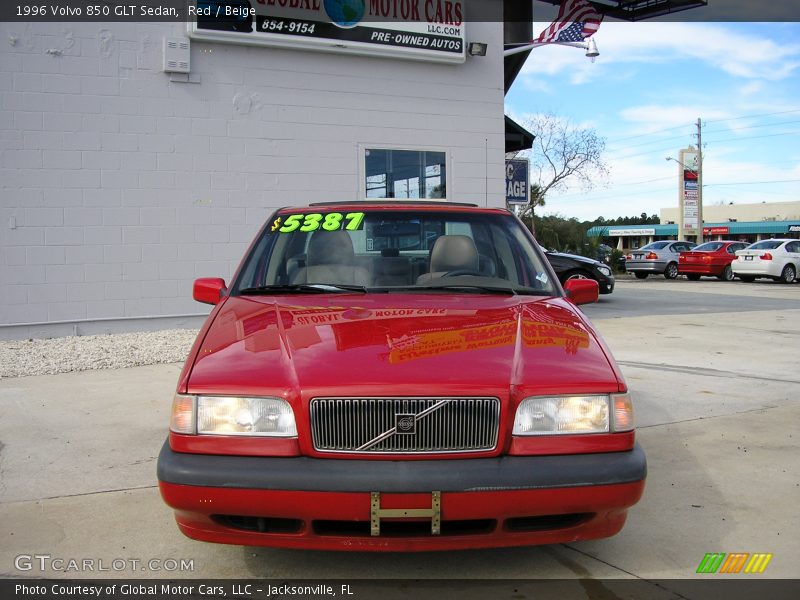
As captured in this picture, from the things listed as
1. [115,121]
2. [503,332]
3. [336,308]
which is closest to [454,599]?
[503,332]

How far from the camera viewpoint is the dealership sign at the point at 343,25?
955cm

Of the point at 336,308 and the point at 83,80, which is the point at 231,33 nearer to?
the point at 83,80

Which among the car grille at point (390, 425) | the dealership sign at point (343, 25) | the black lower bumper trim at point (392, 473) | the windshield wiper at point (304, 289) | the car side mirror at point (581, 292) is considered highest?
the dealership sign at point (343, 25)

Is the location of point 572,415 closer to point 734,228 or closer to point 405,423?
point 405,423

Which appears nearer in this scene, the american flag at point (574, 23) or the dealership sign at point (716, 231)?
the american flag at point (574, 23)

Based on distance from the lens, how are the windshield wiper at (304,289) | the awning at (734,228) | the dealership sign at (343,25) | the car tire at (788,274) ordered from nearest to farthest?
the windshield wiper at (304,289) < the dealership sign at (343,25) < the car tire at (788,274) < the awning at (734,228)

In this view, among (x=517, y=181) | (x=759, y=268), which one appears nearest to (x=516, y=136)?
(x=517, y=181)

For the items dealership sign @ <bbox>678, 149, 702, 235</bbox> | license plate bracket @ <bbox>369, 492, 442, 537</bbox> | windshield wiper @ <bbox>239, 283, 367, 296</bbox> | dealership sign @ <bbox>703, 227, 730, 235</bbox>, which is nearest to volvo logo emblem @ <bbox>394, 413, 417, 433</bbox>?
license plate bracket @ <bbox>369, 492, 442, 537</bbox>

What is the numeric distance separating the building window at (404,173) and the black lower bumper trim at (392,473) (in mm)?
8159

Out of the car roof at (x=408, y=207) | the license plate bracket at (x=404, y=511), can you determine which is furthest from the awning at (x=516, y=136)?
the license plate bracket at (x=404, y=511)

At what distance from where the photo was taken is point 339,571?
10.1 feet

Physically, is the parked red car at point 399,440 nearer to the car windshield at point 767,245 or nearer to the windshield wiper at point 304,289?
the windshield wiper at point 304,289

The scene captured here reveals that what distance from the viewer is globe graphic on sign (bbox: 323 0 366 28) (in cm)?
1006

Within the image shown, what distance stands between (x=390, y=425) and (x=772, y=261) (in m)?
25.0
